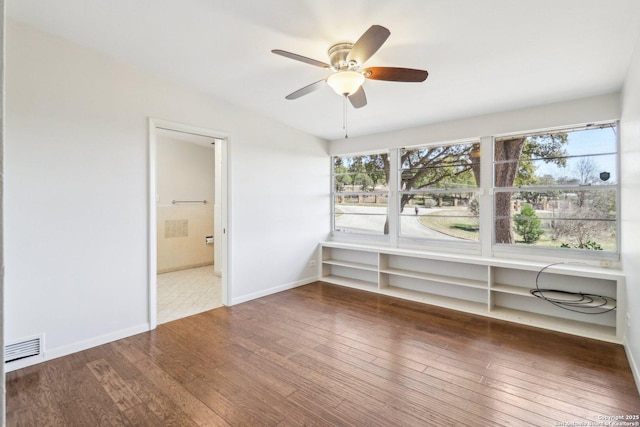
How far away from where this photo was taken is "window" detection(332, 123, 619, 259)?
3311mm

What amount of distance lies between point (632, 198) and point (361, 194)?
10.8 ft

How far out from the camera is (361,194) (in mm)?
5238

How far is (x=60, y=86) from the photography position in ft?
8.92

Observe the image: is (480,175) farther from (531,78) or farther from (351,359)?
(351,359)

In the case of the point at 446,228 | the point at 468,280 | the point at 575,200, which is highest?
the point at 575,200

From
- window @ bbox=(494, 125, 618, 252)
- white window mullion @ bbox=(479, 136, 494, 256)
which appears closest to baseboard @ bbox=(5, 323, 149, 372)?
white window mullion @ bbox=(479, 136, 494, 256)

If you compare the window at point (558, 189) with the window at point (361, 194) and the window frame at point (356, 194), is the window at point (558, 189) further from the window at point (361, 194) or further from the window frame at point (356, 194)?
the window at point (361, 194)

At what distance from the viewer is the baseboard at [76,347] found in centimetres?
254

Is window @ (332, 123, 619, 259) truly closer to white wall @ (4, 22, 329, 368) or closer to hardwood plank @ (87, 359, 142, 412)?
white wall @ (4, 22, 329, 368)

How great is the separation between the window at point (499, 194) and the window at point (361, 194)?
17 mm

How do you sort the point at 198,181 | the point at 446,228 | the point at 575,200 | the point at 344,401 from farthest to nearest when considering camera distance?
the point at 198,181 < the point at 446,228 < the point at 575,200 < the point at 344,401

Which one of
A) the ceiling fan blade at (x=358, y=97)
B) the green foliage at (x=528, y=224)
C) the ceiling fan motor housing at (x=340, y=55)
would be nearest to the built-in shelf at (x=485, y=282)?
the green foliage at (x=528, y=224)

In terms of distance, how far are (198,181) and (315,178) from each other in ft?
8.85

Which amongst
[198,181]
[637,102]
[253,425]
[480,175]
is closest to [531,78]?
[637,102]
